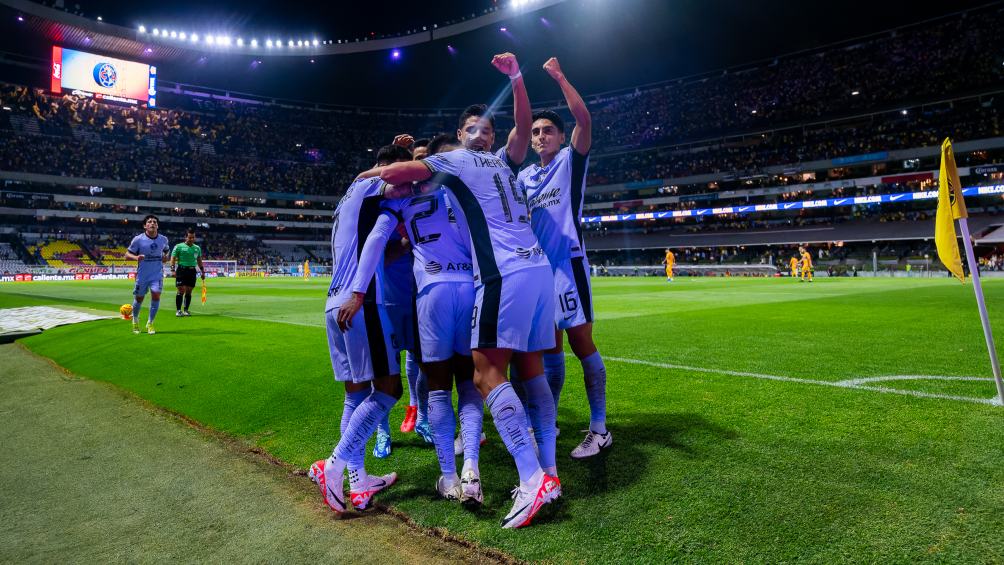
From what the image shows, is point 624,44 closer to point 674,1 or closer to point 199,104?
point 674,1

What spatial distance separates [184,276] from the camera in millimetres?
14070

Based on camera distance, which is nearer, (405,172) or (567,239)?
(405,172)

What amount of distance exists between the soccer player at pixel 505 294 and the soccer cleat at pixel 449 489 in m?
0.42

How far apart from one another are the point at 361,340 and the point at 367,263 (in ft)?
1.66

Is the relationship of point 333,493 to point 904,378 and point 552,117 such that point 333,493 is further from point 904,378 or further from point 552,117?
point 904,378

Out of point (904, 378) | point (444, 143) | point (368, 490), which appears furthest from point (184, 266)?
point (904, 378)

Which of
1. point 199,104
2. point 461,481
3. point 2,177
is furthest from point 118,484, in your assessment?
point 199,104

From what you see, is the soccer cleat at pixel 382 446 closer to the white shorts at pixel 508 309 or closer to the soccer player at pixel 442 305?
the soccer player at pixel 442 305

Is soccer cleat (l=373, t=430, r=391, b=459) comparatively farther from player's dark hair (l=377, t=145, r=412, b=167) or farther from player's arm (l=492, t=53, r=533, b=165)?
player's arm (l=492, t=53, r=533, b=165)

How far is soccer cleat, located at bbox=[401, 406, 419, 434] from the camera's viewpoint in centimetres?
476

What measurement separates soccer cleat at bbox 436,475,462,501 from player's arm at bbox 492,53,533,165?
2222mm

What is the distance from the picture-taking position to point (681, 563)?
2.36 metres

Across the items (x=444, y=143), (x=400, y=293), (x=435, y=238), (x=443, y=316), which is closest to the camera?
(x=443, y=316)

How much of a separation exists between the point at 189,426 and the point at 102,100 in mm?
64206
